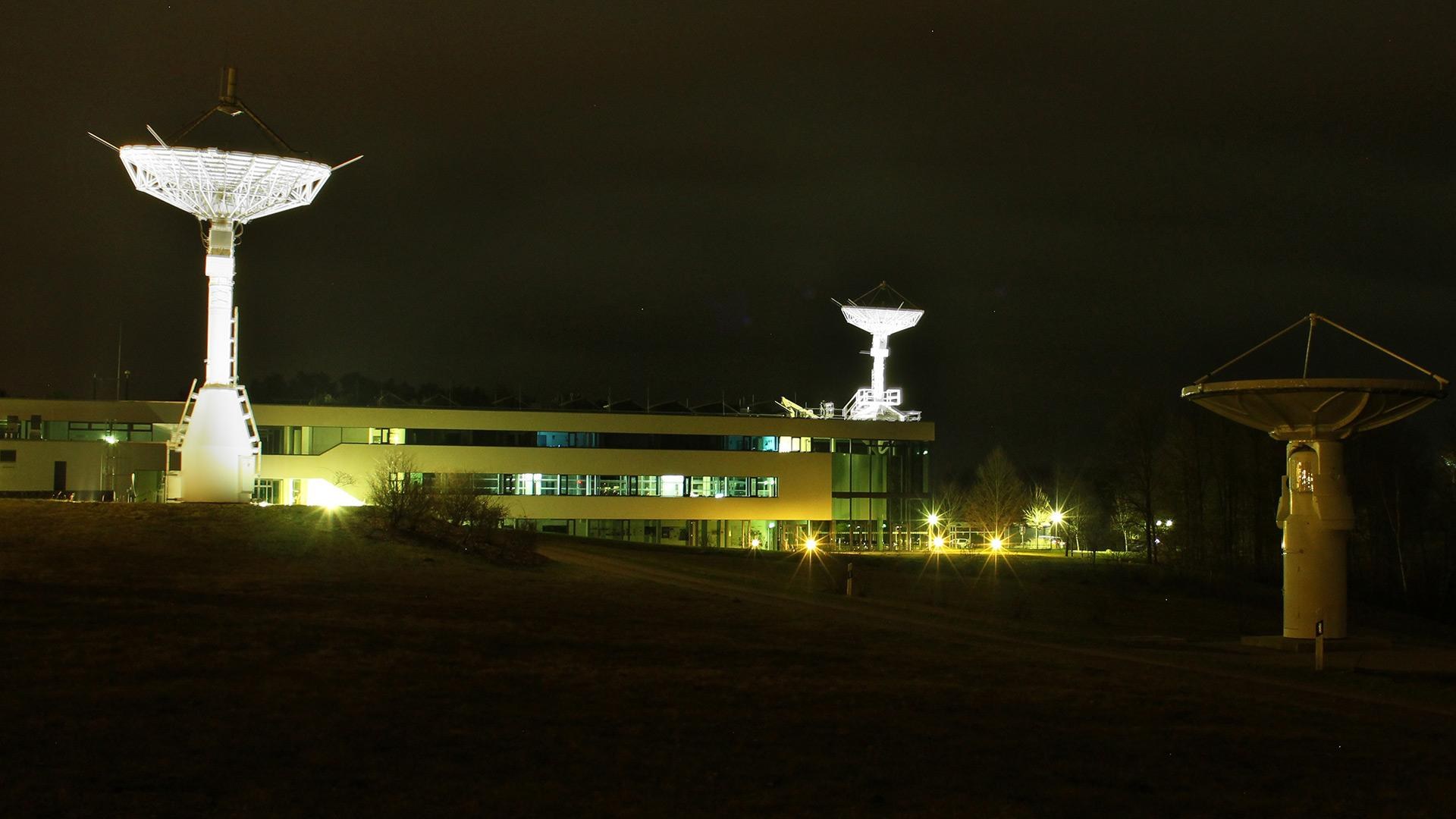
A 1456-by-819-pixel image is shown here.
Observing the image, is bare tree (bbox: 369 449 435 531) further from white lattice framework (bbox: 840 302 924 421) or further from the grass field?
white lattice framework (bbox: 840 302 924 421)

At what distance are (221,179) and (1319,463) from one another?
30892mm

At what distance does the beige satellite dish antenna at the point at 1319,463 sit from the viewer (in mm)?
27938

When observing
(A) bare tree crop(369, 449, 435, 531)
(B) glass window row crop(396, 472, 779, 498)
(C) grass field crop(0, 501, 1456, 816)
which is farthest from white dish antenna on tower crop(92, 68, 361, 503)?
(B) glass window row crop(396, 472, 779, 498)

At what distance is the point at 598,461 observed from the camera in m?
69.6

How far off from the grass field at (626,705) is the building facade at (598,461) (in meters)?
39.3

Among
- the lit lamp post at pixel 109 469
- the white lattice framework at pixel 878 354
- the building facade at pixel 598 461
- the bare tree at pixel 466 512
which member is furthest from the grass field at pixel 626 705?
the white lattice framework at pixel 878 354

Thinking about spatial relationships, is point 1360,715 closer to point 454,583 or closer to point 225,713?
point 225,713

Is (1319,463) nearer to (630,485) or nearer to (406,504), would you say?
(406,504)

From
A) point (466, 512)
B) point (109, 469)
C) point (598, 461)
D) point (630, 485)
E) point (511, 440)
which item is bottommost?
point (466, 512)

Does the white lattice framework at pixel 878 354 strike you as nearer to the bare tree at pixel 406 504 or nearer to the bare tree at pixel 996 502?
the bare tree at pixel 996 502

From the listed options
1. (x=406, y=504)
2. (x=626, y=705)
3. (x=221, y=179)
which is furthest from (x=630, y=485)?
(x=626, y=705)

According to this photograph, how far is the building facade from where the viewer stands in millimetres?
64375

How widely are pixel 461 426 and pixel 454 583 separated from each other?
4251 centimetres

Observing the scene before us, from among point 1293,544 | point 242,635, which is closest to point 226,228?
point 242,635
